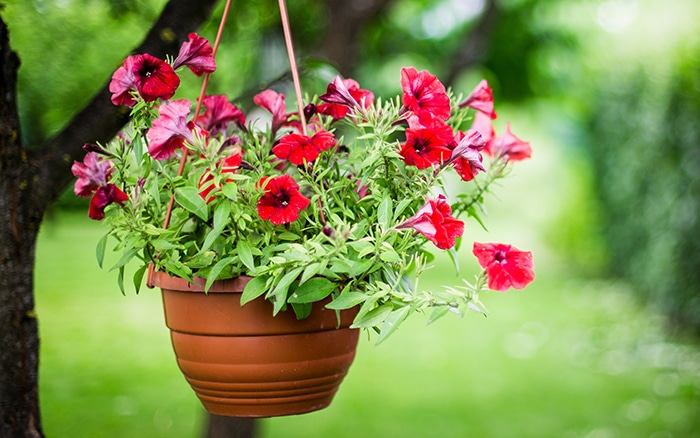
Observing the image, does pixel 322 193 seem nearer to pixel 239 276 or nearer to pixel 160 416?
pixel 239 276

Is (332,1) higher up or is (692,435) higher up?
(332,1)

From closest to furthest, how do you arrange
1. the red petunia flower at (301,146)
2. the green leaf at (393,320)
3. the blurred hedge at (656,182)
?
the green leaf at (393,320) → the red petunia flower at (301,146) → the blurred hedge at (656,182)

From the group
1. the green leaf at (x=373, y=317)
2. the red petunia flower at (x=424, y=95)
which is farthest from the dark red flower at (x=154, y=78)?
the green leaf at (x=373, y=317)

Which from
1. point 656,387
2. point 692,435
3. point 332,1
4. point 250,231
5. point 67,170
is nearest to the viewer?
point 250,231

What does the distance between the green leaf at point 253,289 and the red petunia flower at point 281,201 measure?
100mm

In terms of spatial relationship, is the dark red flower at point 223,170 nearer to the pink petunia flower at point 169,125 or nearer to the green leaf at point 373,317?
the pink petunia flower at point 169,125

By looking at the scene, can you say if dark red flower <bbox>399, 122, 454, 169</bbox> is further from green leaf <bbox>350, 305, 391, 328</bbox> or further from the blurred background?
the blurred background

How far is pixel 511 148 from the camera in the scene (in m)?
1.50

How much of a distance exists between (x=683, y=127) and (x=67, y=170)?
19.4ft

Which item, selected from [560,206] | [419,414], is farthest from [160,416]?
[560,206]

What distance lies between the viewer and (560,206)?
37.6 feet

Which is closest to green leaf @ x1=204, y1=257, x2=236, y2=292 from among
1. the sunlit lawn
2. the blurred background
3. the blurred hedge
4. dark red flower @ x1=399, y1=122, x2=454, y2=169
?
dark red flower @ x1=399, y1=122, x2=454, y2=169

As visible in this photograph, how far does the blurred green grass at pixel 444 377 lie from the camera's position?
178 inches

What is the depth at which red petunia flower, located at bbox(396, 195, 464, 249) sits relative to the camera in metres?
1.12
